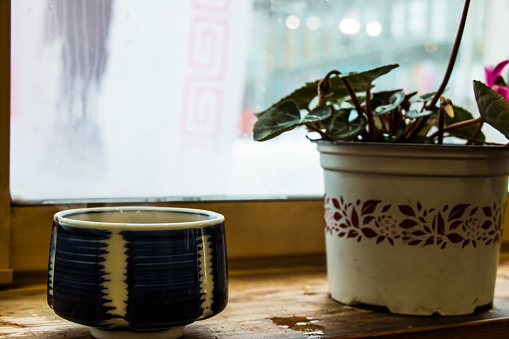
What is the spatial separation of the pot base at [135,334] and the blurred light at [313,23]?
570mm

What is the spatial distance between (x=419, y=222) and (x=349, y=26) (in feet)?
1.50

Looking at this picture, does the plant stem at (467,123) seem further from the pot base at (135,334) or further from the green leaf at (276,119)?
the pot base at (135,334)

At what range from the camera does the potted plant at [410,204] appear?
0.61m

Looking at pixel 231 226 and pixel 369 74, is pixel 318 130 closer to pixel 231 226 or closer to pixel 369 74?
pixel 369 74

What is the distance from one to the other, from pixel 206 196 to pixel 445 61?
557mm

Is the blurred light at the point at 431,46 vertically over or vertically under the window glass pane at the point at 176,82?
over

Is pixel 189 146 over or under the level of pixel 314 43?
under

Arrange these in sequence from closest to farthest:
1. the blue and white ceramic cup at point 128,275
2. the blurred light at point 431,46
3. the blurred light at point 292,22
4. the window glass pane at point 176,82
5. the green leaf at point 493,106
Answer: the blue and white ceramic cup at point 128,275
the green leaf at point 493,106
the window glass pane at point 176,82
the blurred light at point 292,22
the blurred light at point 431,46

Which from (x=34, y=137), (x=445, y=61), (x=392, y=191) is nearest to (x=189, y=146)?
(x=34, y=137)

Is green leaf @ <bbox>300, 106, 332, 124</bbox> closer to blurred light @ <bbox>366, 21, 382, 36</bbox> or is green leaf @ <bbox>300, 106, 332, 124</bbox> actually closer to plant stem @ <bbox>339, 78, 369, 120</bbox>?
plant stem @ <bbox>339, 78, 369, 120</bbox>

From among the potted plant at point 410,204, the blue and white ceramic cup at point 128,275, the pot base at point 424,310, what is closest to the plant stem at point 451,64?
the potted plant at point 410,204

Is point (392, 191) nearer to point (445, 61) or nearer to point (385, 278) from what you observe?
point (385, 278)

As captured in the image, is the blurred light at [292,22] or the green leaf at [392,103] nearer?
the green leaf at [392,103]

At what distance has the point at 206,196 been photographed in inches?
31.5
